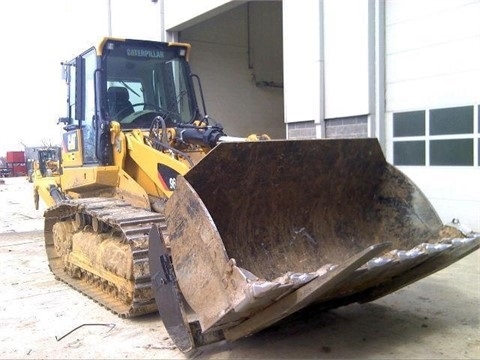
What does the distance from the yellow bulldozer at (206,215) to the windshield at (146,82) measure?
0.6 inches

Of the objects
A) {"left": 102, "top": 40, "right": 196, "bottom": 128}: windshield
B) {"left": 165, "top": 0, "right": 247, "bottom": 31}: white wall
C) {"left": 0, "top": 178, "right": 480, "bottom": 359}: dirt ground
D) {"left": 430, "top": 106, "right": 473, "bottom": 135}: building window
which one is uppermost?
{"left": 165, "top": 0, "right": 247, "bottom": 31}: white wall

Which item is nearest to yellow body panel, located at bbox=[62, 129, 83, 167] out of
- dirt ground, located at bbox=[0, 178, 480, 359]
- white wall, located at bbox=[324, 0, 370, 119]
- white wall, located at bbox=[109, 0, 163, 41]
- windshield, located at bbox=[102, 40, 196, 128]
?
windshield, located at bbox=[102, 40, 196, 128]

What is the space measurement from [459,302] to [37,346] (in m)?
3.78

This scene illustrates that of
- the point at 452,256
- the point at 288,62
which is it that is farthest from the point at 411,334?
the point at 288,62

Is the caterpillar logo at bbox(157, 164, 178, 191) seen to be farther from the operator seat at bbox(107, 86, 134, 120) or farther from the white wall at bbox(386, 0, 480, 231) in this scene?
the white wall at bbox(386, 0, 480, 231)

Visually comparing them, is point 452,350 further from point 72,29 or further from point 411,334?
point 72,29

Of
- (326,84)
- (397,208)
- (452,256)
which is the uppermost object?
(326,84)

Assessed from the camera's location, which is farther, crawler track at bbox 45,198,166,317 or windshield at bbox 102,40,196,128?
windshield at bbox 102,40,196,128

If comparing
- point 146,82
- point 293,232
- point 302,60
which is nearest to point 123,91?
point 146,82

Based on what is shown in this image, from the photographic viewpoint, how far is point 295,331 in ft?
13.5

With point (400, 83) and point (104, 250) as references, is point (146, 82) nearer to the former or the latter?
point (104, 250)

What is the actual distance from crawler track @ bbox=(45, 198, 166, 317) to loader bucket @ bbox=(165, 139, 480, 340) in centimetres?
86

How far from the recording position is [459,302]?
4938mm

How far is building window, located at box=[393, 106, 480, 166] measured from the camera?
288 inches
